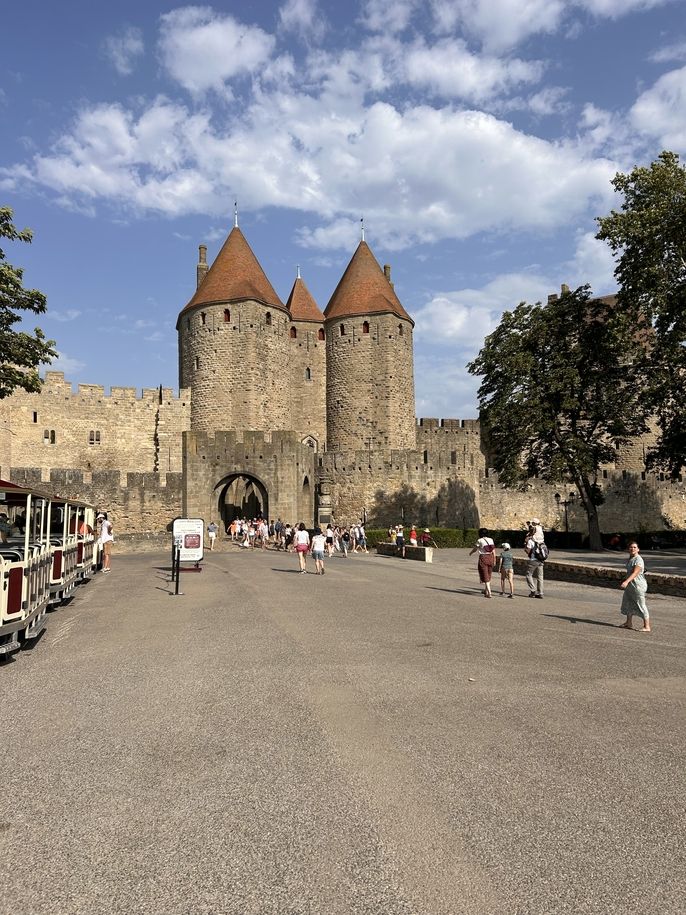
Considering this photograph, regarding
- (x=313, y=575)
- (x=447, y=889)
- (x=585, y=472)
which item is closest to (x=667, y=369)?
(x=585, y=472)

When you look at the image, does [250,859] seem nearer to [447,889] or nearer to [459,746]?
[447,889]

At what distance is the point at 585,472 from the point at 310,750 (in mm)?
27616

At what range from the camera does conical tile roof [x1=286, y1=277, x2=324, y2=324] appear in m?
48.3

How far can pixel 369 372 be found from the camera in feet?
148

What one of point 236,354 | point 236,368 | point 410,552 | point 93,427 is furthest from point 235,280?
point 410,552

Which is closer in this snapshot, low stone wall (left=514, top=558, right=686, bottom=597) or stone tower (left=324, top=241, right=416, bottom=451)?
low stone wall (left=514, top=558, right=686, bottom=597)

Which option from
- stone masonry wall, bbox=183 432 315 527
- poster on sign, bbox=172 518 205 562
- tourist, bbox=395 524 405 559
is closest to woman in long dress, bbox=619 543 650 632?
poster on sign, bbox=172 518 205 562

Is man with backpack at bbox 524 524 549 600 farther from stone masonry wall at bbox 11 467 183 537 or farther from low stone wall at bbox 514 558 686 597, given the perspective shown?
stone masonry wall at bbox 11 467 183 537

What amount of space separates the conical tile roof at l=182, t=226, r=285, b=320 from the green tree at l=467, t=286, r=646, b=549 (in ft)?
57.8

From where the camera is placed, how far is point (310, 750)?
459 cm

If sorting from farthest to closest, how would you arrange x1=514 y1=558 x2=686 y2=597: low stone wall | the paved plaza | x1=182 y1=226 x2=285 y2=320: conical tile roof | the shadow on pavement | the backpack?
x1=182 y1=226 x2=285 y2=320: conical tile roof, x1=514 y1=558 x2=686 y2=597: low stone wall, the backpack, the shadow on pavement, the paved plaza

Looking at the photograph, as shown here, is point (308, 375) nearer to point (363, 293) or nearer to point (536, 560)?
point (363, 293)

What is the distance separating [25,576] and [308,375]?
3948cm

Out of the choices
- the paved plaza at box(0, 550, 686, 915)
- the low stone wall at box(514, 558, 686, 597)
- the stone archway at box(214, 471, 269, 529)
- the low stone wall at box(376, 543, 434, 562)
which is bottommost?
the paved plaza at box(0, 550, 686, 915)
